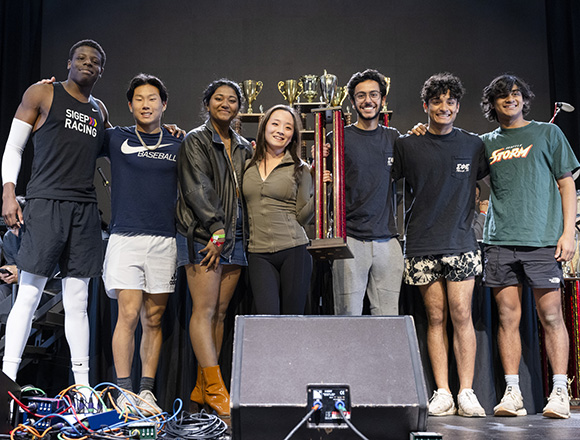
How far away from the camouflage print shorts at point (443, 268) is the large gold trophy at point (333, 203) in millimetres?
626

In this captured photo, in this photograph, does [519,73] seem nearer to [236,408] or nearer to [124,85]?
[124,85]

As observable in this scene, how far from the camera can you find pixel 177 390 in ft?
10.4

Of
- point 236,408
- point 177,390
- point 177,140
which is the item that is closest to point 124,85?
point 177,140

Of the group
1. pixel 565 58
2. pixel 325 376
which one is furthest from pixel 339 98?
pixel 325 376

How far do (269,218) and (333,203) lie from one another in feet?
1.28

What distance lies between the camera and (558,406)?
9.27 ft

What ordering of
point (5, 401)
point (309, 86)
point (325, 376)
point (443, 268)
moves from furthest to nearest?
1. point (309, 86)
2. point (443, 268)
3. point (5, 401)
4. point (325, 376)

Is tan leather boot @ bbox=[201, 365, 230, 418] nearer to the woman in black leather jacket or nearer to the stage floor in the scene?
the woman in black leather jacket

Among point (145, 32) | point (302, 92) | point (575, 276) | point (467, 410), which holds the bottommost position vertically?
point (467, 410)

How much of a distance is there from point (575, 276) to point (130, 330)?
A: 7.69 ft

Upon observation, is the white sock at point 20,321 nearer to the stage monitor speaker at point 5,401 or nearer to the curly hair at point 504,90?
the stage monitor speaker at point 5,401

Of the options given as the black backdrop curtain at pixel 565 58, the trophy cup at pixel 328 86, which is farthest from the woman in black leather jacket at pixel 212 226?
the black backdrop curtain at pixel 565 58

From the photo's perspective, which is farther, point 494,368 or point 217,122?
point 494,368

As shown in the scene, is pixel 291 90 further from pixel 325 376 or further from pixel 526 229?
pixel 325 376
